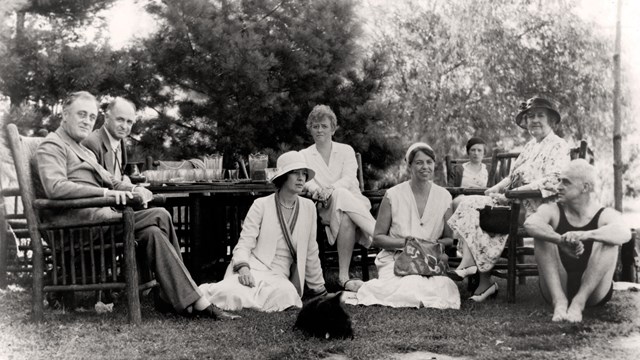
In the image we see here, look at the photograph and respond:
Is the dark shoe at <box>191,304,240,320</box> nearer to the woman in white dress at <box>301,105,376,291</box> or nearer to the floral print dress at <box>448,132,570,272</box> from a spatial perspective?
the woman in white dress at <box>301,105,376,291</box>

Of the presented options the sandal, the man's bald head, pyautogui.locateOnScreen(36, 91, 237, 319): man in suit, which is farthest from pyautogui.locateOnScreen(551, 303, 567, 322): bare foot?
the man's bald head

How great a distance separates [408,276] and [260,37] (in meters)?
3.70

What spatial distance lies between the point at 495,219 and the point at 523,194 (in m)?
0.29

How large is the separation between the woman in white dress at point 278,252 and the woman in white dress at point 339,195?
0.54m

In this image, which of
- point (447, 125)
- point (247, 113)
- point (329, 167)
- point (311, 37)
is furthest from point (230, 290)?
point (447, 125)

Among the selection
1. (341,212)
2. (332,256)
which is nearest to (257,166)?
(341,212)

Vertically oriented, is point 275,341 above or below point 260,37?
below

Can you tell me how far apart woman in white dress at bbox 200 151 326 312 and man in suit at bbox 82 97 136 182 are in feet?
3.40

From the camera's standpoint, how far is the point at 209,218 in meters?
6.12

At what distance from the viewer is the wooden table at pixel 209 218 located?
5.15m

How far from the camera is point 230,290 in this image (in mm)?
4250

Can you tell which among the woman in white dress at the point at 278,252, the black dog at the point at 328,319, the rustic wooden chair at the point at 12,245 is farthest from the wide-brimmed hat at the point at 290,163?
the rustic wooden chair at the point at 12,245

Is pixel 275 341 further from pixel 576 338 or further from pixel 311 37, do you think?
pixel 311 37

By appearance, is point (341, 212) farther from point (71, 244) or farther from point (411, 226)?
point (71, 244)
